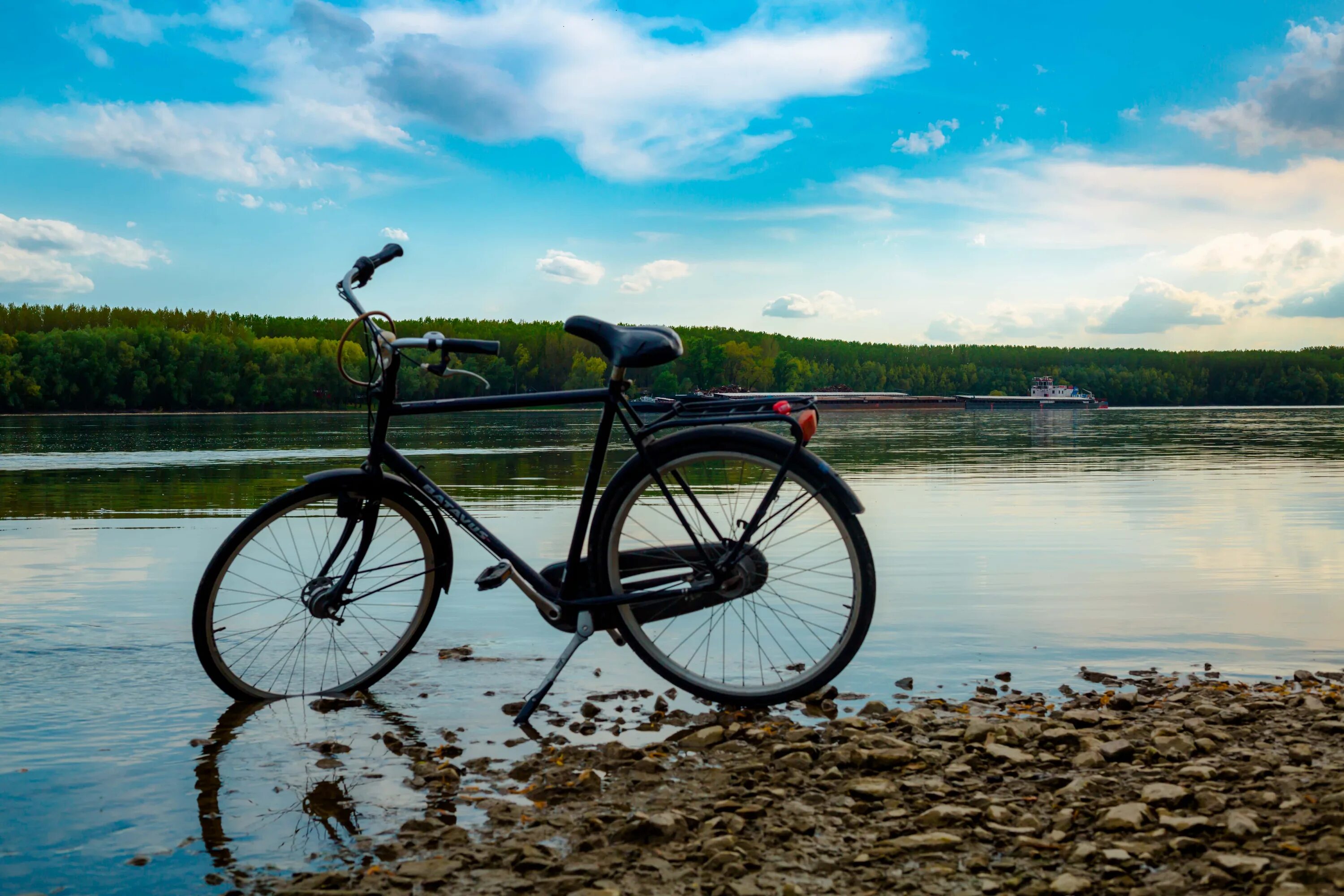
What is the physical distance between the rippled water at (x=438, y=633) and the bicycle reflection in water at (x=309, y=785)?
12mm

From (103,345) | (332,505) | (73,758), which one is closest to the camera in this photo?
(73,758)

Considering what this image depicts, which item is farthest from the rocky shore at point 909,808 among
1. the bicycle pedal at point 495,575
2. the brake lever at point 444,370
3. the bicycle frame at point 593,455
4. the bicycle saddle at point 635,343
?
the brake lever at point 444,370

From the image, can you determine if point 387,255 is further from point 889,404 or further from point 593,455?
point 889,404

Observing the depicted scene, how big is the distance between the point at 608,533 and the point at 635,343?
2.85 feet

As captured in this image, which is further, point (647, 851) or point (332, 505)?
point (332, 505)

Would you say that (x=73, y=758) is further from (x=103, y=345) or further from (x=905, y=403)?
(x=905, y=403)

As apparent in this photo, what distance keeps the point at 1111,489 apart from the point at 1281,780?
46.7 feet

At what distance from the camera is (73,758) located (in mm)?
4246

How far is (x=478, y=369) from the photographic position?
13812 cm

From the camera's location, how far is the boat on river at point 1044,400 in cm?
15612

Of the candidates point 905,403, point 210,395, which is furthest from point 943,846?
point 905,403

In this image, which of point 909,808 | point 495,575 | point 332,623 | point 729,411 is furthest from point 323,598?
point 909,808

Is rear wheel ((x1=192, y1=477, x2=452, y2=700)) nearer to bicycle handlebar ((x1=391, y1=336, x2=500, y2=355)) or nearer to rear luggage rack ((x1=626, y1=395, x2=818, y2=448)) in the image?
bicycle handlebar ((x1=391, y1=336, x2=500, y2=355))

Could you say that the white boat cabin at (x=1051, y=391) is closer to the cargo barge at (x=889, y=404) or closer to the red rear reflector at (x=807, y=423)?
the cargo barge at (x=889, y=404)
